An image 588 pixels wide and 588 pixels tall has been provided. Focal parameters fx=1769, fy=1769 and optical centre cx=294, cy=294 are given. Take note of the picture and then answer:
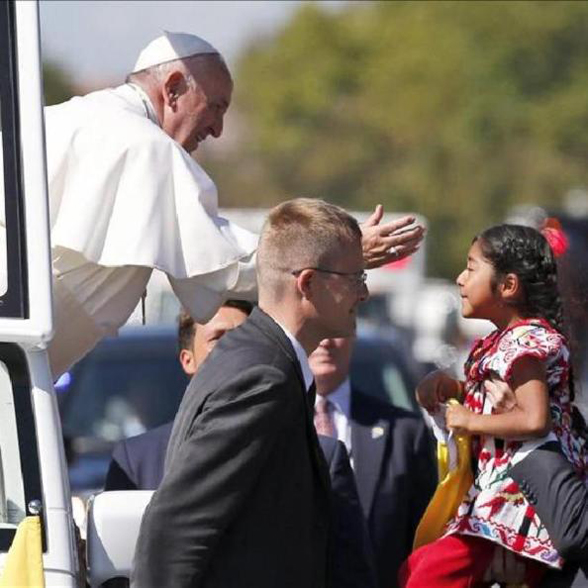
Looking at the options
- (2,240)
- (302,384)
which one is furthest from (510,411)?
(2,240)

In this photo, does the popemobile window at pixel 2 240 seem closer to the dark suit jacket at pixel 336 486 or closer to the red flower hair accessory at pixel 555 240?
the dark suit jacket at pixel 336 486

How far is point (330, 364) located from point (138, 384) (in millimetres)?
3656

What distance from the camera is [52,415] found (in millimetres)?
3750

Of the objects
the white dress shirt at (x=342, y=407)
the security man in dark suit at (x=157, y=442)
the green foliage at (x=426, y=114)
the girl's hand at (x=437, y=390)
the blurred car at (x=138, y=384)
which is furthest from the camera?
the green foliage at (x=426, y=114)

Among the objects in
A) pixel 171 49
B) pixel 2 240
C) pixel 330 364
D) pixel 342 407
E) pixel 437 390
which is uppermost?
pixel 171 49

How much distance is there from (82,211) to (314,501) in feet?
3.38

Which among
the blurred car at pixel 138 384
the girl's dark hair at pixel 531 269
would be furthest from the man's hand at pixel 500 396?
the blurred car at pixel 138 384

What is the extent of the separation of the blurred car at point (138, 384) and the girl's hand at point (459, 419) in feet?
14.6

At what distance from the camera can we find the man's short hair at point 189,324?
5656 millimetres

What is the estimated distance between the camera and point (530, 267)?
4.56 meters

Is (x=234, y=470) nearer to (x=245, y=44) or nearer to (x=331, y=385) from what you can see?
(x=331, y=385)

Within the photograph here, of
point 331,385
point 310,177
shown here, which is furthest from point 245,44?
point 331,385

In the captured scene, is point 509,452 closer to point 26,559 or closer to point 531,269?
point 531,269

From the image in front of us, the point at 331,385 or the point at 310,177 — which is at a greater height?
the point at 331,385
